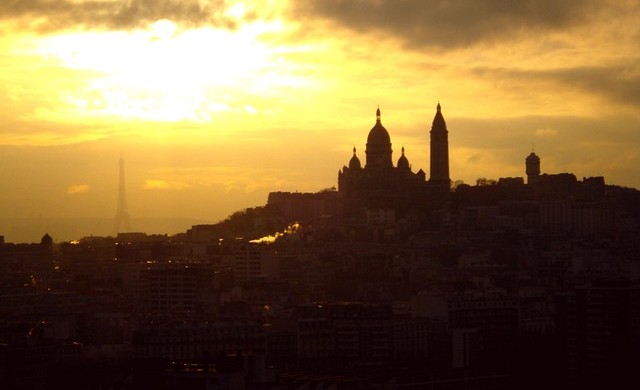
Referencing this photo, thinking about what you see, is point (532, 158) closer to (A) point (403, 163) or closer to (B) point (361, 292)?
(A) point (403, 163)

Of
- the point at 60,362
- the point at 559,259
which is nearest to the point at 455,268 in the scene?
the point at 559,259

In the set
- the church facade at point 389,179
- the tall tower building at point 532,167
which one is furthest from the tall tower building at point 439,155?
the tall tower building at point 532,167

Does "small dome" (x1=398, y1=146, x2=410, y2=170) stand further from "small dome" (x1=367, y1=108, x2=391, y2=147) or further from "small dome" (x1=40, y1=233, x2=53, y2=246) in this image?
"small dome" (x1=40, y1=233, x2=53, y2=246)

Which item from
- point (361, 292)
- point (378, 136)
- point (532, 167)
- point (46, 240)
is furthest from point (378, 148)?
point (361, 292)

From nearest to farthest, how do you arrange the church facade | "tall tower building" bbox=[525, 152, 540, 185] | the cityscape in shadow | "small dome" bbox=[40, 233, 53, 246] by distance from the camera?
the cityscape in shadow → "small dome" bbox=[40, 233, 53, 246] → the church facade → "tall tower building" bbox=[525, 152, 540, 185]

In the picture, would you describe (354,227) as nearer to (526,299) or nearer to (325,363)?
(526,299)

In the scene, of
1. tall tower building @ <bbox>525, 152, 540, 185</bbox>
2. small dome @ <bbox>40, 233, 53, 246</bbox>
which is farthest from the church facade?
small dome @ <bbox>40, 233, 53, 246</bbox>

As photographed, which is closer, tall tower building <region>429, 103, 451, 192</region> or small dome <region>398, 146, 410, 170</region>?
tall tower building <region>429, 103, 451, 192</region>
